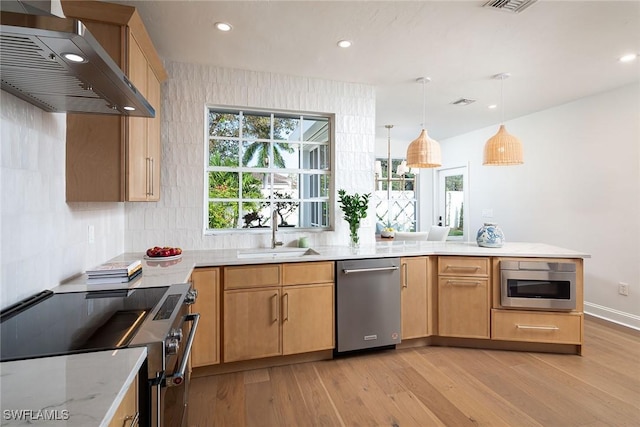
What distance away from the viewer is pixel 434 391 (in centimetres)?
230

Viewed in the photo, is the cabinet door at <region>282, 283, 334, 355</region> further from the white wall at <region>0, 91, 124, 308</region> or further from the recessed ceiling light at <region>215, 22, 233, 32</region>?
the recessed ceiling light at <region>215, 22, 233, 32</region>

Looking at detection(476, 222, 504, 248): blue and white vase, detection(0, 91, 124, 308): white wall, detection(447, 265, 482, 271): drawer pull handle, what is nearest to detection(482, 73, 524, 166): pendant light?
detection(476, 222, 504, 248): blue and white vase

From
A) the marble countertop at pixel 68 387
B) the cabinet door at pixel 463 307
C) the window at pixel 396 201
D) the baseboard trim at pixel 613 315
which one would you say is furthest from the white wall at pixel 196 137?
the window at pixel 396 201

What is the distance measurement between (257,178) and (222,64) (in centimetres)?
110

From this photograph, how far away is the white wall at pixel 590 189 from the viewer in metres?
3.50

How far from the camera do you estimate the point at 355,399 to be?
220 cm

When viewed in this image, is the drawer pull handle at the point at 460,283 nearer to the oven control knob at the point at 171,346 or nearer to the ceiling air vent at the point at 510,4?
the ceiling air vent at the point at 510,4

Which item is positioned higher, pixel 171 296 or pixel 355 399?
pixel 171 296

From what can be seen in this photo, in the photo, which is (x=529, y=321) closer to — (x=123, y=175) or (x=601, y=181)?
(x=601, y=181)

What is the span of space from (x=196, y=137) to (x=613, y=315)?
4777 mm

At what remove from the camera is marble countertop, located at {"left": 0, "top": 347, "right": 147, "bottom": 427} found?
26.7 inches

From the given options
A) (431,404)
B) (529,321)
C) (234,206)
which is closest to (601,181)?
(529,321)

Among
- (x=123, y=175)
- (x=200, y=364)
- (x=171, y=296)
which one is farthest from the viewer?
(x=200, y=364)

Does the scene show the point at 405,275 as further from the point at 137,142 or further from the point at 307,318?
the point at 137,142
